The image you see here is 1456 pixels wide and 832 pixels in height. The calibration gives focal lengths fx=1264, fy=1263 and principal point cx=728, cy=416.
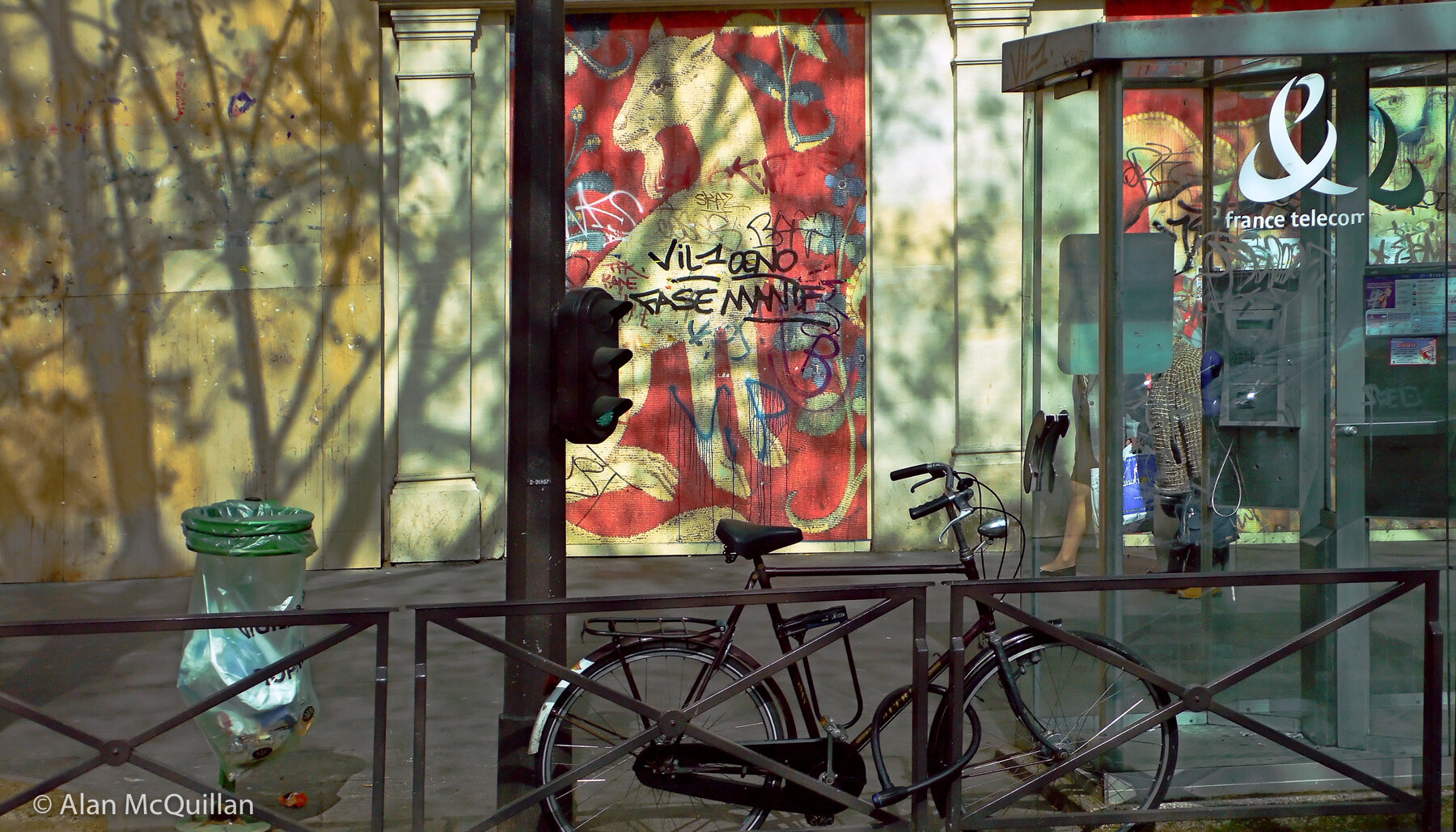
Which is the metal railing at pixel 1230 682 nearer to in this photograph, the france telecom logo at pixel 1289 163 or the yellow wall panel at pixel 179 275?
the france telecom logo at pixel 1289 163

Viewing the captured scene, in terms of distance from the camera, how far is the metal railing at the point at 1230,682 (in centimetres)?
359

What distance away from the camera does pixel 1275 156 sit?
446 cm

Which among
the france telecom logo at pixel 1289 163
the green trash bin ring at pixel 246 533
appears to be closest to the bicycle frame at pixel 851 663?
the green trash bin ring at pixel 246 533

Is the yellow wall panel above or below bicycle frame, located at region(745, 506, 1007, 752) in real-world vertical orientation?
above

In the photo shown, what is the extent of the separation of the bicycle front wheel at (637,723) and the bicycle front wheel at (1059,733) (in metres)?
0.58

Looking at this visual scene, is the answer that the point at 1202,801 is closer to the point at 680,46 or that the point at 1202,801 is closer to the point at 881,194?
the point at 881,194

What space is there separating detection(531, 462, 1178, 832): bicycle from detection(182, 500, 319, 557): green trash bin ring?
101 centimetres

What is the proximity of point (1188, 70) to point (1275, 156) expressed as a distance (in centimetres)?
45

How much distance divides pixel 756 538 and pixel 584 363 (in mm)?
768

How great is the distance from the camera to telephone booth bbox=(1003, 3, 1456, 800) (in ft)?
14.3

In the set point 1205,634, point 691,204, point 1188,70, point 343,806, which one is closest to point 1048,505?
point 1205,634

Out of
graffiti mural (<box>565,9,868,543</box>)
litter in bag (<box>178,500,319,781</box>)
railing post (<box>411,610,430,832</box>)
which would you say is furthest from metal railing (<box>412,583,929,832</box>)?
graffiti mural (<box>565,9,868,543</box>)

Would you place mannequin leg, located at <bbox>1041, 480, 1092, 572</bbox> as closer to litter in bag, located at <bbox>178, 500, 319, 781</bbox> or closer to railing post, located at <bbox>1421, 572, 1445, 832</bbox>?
railing post, located at <bbox>1421, 572, 1445, 832</bbox>

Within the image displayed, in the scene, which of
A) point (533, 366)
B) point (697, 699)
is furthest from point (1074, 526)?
point (533, 366)
